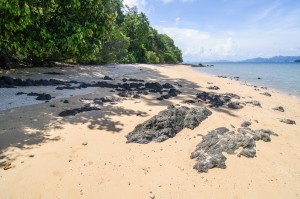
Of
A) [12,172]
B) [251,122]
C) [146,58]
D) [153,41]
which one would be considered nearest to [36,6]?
[12,172]

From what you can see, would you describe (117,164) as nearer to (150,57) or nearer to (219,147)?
(219,147)

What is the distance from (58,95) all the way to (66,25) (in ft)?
13.8

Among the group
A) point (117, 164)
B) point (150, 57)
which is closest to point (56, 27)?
point (117, 164)

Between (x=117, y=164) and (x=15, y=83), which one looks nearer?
(x=117, y=164)

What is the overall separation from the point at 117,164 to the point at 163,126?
235 centimetres

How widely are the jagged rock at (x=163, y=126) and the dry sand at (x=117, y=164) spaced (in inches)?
9.7

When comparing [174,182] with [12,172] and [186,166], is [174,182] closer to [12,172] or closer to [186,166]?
[186,166]

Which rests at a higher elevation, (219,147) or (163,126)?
(163,126)

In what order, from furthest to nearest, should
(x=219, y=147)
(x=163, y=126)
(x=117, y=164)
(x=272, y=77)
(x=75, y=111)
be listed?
(x=272, y=77), (x=75, y=111), (x=163, y=126), (x=219, y=147), (x=117, y=164)

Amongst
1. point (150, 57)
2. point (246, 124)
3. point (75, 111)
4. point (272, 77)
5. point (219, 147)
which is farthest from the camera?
point (150, 57)

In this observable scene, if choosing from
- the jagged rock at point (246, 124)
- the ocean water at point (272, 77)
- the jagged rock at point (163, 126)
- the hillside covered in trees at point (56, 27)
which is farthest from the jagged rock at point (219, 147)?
the ocean water at point (272, 77)

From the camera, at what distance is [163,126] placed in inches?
326

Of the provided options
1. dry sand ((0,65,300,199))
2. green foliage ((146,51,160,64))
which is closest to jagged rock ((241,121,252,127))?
dry sand ((0,65,300,199))

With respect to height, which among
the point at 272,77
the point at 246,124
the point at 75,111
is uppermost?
the point at 75,111
